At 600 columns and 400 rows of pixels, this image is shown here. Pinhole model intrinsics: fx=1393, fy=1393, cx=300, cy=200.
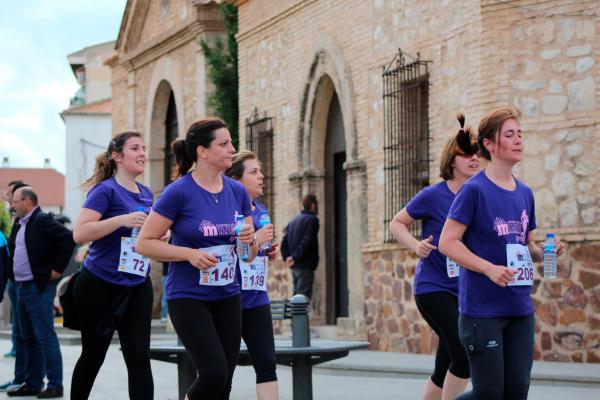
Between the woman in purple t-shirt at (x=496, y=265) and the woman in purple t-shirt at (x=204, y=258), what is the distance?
127 cm

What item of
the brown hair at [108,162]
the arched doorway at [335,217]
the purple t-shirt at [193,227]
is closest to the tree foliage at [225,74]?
the arched doorway at [335,217]

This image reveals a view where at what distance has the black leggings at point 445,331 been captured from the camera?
8305 millimetres

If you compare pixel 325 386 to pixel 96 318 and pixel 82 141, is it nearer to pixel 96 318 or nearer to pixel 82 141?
pixel 96 318

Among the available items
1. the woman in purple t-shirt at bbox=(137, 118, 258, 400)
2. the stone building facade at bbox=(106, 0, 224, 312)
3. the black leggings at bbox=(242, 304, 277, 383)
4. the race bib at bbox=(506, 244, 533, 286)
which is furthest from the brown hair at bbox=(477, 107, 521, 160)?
the stone building facade at bbox=(106, 0, 224, 312)

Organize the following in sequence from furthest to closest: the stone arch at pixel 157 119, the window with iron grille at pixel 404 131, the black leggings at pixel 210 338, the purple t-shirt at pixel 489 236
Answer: the stone arch at pixel 157 119, the window with iron grille at pixel 404 131, the black leggings at pixel 210 338, the purple t-shirt at pixel 489 236

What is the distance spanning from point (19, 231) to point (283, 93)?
10149 millimetres

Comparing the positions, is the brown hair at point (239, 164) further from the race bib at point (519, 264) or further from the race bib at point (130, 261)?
the race bib at point (519, 264)

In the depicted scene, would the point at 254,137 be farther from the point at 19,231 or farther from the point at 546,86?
Answer: the point at 19,231

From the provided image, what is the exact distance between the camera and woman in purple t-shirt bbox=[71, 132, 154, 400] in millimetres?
8711

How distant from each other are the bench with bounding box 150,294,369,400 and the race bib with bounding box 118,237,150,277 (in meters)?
2.14

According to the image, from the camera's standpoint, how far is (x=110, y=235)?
8.91m

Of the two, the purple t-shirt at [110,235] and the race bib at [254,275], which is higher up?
the purple t-shirt at [110,235]

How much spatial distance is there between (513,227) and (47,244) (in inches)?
257

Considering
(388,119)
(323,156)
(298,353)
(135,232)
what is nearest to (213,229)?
(135,232)
